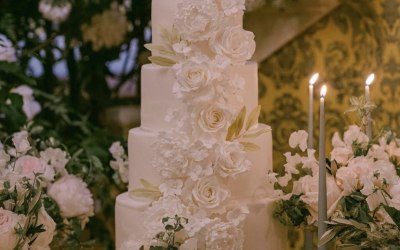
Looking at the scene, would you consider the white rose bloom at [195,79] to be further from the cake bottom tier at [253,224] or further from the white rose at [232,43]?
the cake bottom tier at [253,224]

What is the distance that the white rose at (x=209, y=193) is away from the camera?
1.64 m

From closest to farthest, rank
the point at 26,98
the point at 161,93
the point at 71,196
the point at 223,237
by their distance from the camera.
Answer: the point at 223,237 → the point at 161,93 → the point at 71,196 → the point at 26,98

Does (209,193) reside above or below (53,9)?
below

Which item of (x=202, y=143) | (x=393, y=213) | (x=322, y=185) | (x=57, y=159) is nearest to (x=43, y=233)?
(x=57, y=159)

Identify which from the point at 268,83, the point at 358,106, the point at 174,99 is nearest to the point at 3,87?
the point at 174,99

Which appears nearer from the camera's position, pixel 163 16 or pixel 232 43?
pixel 232 43

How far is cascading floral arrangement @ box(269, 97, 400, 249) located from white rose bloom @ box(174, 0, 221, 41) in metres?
0.32

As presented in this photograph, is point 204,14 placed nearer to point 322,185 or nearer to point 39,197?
point 322,185

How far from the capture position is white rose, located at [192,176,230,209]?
1.64m

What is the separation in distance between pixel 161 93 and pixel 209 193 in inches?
11.3

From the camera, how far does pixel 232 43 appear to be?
1669 mm

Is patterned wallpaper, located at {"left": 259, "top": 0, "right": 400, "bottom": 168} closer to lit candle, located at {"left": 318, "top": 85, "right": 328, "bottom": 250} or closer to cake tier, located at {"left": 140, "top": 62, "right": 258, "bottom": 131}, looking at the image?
cake tier, located at {"left": 140, "top": 62, "right": 258, "bottom": 131}

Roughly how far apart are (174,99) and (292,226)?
1.30ft

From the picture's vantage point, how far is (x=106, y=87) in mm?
3475
